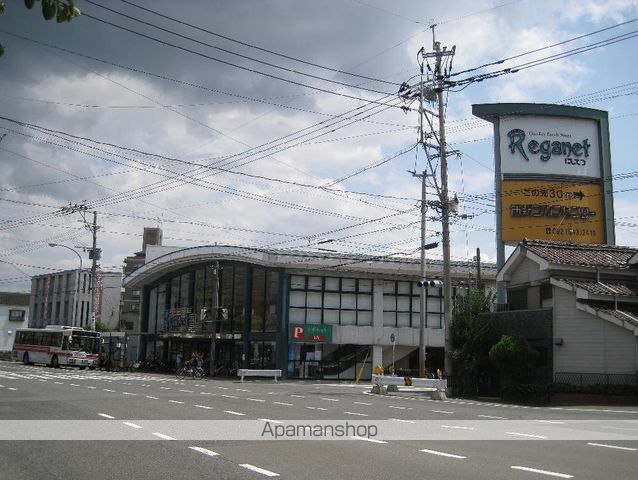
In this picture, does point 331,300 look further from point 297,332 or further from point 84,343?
point 84,343

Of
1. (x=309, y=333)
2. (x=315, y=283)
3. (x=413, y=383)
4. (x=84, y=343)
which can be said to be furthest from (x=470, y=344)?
(x=84, y=343)

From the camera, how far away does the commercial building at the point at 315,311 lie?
160 feet

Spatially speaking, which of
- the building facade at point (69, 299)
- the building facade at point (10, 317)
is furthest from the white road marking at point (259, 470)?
the building facade at point (10, 317)

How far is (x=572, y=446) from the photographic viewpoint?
1290 centimetres

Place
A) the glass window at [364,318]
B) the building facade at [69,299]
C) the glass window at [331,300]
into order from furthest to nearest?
1. the building facade at [69,299]
2. the glass window at [364,318]
3. the glass window at [331,300]

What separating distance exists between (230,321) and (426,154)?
2718 cm

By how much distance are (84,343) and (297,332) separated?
→ 17934mm

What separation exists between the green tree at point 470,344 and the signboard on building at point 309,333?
17.4 m

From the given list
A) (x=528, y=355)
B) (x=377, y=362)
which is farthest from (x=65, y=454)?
(x=377, y=362)

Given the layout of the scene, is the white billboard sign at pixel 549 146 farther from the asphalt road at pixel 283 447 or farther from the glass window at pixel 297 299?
the asphalt road at pixel 283 447

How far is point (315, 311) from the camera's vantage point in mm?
49500

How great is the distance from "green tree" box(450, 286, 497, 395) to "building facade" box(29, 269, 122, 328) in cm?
6745

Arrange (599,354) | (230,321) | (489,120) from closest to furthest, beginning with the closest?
(599,354), (489,120), (230,321)

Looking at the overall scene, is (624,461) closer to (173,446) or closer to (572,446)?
(572,446)
